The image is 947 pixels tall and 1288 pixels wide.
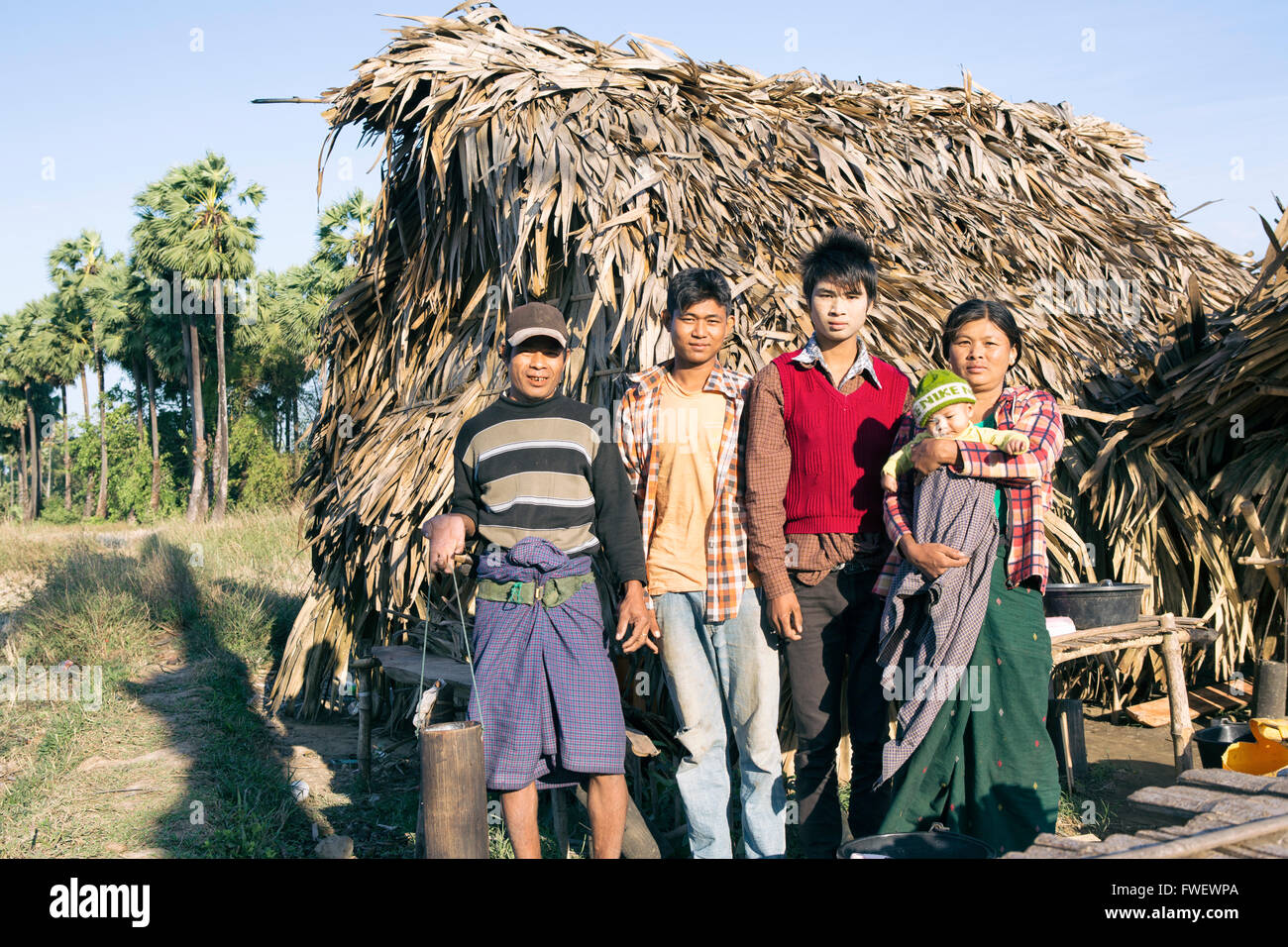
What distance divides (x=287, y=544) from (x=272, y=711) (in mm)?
6495

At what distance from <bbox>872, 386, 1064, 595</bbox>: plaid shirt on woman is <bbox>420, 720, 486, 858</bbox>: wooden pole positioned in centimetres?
134

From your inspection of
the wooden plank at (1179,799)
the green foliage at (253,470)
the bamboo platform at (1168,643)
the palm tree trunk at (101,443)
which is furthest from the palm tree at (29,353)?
the wooden plank at (1179,799)

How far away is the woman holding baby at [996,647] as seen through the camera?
8.93ft

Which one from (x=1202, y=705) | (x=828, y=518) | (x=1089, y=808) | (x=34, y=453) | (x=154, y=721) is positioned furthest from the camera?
(x=34, y=453)

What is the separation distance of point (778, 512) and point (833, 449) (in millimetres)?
284

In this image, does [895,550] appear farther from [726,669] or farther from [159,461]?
[159,461]

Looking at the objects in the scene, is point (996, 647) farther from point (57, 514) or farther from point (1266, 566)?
point (57, 514)

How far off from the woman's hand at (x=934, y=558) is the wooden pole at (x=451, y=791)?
1343 mm

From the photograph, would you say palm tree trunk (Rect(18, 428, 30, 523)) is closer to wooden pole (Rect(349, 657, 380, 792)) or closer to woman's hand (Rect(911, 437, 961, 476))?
wooden pole (Rect(349, 657, 380, 792))

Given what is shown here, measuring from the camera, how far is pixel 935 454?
105 inches

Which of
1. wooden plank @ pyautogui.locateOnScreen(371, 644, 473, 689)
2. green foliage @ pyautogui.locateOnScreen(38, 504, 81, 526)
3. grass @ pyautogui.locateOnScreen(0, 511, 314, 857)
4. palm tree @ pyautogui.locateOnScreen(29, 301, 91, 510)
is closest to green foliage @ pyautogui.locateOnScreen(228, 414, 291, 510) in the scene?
green foliage @ pyautogui.locateOnScreen(38, 504, 81, 526)

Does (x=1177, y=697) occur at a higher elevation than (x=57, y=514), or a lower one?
lower

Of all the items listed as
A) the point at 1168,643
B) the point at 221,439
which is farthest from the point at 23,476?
the point at 1168,643

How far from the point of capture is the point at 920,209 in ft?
18.4
